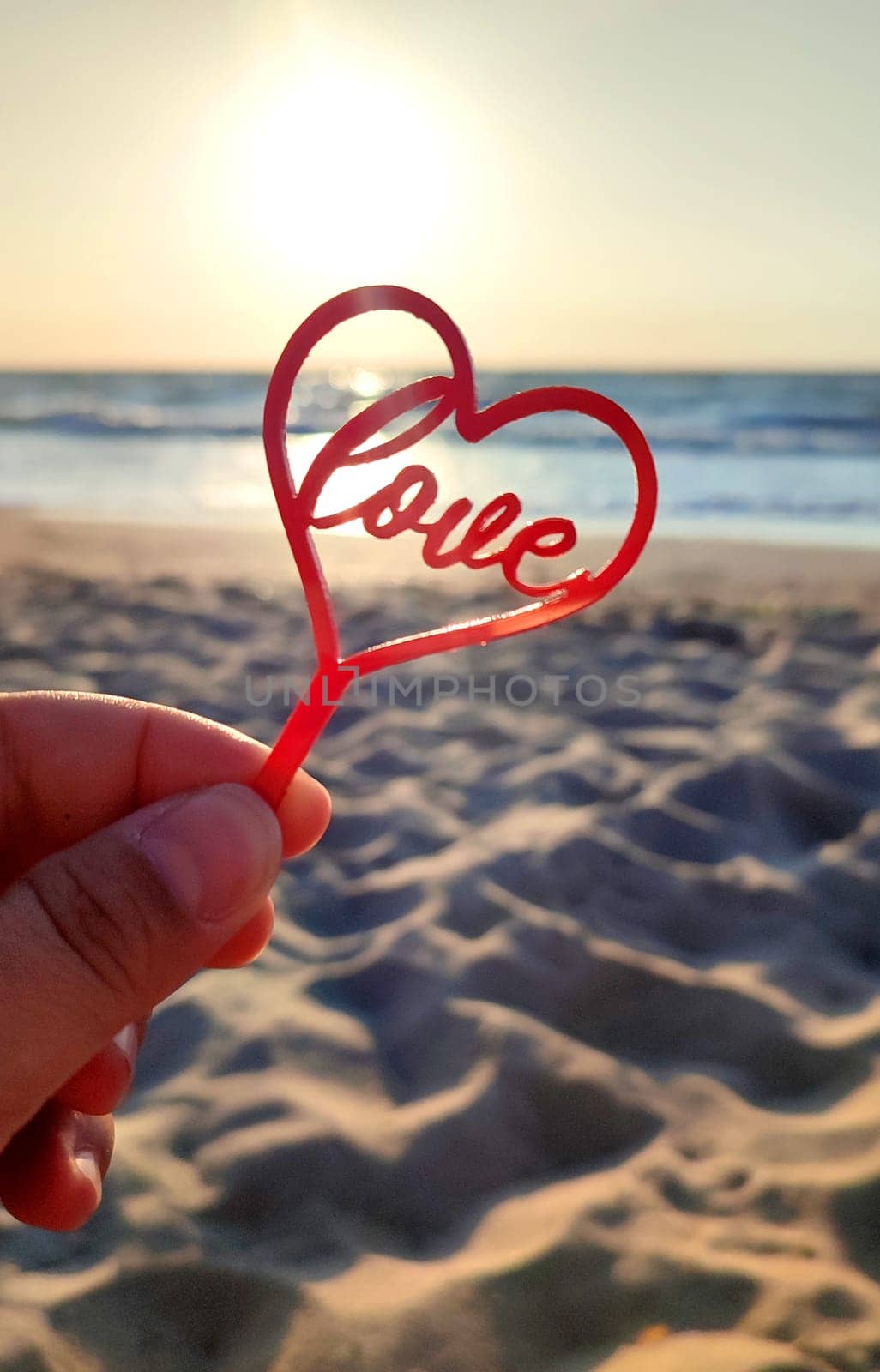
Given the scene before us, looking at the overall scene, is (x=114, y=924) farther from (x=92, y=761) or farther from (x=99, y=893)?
(x=92, y=761)

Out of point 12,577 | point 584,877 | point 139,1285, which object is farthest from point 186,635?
point 139,1285

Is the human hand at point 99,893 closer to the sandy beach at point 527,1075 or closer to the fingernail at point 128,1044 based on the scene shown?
the fingernail at point 128,1044

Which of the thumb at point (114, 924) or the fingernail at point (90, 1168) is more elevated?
the thumb at point (114, 924)

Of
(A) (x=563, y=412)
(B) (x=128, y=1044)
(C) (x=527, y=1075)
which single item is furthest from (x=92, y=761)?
(A) (x=563, y=412)

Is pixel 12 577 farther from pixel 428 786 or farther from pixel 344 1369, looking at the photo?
pixel 344 1369

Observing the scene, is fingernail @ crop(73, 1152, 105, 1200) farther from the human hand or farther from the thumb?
the thumb

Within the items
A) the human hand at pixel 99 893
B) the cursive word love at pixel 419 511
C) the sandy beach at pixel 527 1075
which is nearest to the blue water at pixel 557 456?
the sandy beach at pixel 527 1075

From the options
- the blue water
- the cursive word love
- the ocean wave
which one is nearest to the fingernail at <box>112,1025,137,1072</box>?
the cursive word love
